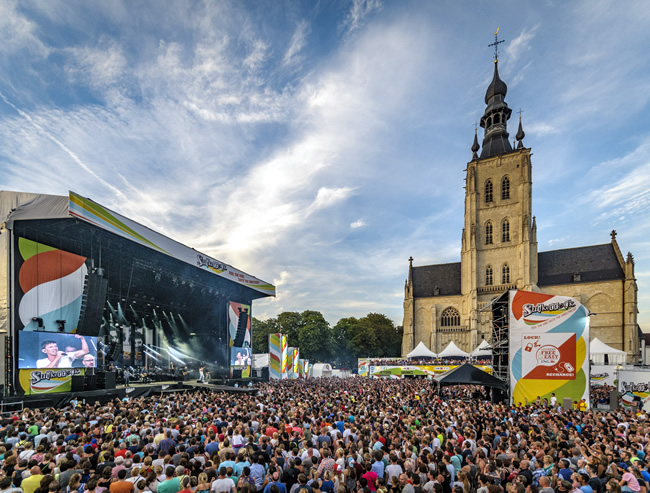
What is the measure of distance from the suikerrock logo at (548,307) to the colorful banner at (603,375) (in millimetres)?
15974

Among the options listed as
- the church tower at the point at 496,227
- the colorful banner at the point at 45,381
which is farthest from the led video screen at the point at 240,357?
the church tower at the point at 496,227

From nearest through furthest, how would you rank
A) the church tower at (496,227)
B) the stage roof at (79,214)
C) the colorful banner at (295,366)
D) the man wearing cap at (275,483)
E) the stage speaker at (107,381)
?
the man wearing cap at (275,483) → the stage roof at (79,214) → the stage speaker at (107,381) → the colorful banner at (295,366) → the church tower at (496,227)

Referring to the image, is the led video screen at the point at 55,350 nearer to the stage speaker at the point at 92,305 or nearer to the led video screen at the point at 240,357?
the stage speaker at the point at 92,305

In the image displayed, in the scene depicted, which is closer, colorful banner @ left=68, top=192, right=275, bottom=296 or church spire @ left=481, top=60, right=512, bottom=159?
colorful banner @ left=68, top=192, right=275, bottom=296

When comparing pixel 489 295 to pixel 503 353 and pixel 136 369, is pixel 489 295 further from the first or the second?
pixel 136 369

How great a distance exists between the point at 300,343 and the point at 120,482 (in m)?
54.0

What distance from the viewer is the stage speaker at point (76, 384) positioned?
15430mm

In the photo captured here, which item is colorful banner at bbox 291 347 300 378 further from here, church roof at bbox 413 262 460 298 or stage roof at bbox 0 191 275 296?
church roof at bbox 413 262 460 298

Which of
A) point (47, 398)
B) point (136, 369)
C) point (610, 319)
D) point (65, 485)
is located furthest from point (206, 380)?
point (610, 319)

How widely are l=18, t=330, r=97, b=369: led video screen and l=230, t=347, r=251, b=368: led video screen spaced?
12.1m

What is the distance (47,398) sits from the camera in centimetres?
1427

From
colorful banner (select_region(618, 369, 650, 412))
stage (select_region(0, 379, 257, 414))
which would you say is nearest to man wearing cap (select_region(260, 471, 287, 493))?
stage (select_region(0, 379, 257, 414))

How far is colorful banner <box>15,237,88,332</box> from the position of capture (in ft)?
48.2

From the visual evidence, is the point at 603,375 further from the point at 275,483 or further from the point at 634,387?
the point at 275,483
